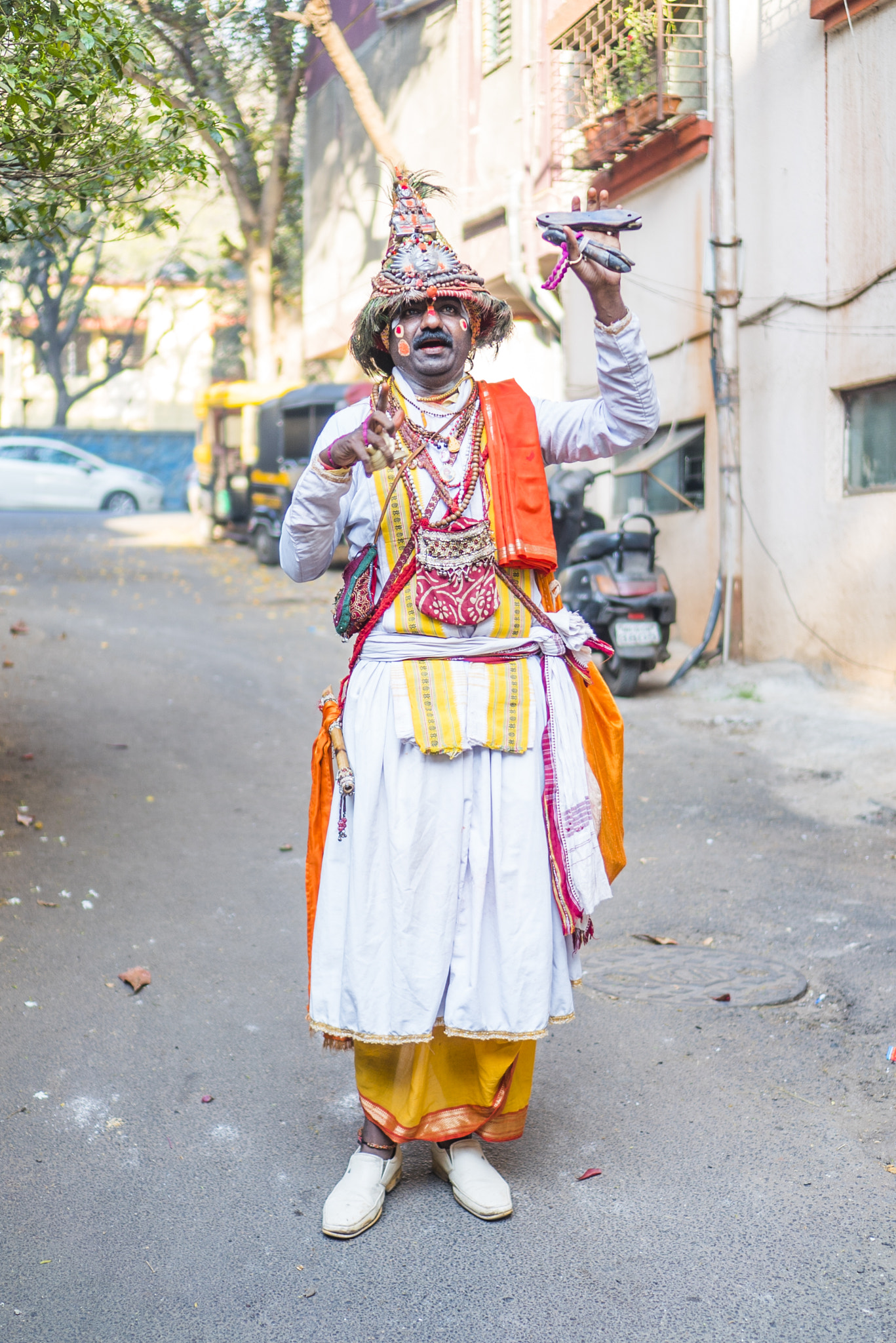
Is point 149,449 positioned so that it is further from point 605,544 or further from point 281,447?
point 605,544

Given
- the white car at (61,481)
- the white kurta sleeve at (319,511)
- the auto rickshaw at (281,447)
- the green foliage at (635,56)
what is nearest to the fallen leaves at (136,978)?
the white kurta sleeve at (319,511)

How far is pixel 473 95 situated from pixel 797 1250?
15802mm

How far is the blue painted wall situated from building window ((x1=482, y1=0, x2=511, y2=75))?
71.2ft

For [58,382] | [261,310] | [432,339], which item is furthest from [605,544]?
[58,382]

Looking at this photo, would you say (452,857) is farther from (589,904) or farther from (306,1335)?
(306,1335)

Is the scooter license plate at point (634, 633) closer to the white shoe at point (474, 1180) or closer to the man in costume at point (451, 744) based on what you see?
the man in costume at point (451, 744)

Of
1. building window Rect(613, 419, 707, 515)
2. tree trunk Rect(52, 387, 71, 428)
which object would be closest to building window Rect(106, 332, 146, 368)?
tree trunk Rect(52, 387, 71, 428)

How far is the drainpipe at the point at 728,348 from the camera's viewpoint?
10016 millimetres

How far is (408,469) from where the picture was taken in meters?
2.96

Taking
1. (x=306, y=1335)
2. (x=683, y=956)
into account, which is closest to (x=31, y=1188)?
(x=306, y=1335)

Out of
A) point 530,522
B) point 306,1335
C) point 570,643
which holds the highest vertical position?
point 530,522

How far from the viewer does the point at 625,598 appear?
958 cm

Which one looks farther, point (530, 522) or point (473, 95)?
point (473, 95)

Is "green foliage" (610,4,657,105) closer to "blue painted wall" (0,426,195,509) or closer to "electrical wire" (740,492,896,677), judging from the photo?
"electrical wire" (740,492,896,677)
